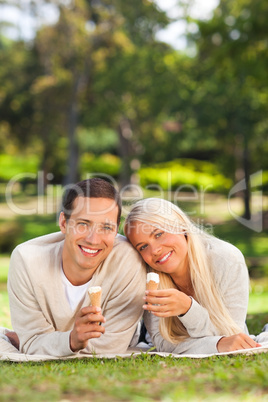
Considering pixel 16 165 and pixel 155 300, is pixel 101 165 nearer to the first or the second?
pixel 16 165

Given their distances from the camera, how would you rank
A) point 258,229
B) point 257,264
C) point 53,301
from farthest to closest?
1. point 258,229
2. point 257,264
3. point 53,301

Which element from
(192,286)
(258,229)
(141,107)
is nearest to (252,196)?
(258,229)

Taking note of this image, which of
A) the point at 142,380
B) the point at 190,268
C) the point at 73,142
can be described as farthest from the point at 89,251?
the point at 73,142

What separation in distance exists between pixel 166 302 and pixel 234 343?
28.6 inches

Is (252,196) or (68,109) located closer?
(252,196)

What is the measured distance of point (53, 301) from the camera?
15.1 ft

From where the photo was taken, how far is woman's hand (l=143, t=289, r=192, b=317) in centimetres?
422

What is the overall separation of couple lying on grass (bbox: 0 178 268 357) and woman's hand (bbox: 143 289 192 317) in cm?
2

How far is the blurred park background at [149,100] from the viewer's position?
19.1 metres

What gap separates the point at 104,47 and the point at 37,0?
150 inches

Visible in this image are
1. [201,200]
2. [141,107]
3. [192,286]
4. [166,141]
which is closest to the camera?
[192,286]

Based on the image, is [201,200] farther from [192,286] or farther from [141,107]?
[192,286]

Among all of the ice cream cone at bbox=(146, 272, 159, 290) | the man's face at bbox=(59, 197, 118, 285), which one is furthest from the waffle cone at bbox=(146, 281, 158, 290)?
the man's face at bbox=(59, 197, 118, 285)

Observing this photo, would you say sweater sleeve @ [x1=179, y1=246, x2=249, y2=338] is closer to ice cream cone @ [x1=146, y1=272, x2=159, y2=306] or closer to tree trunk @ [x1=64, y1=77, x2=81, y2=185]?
ice cream cone @ [x1=146, y1=272, x2=159, y2=306]
